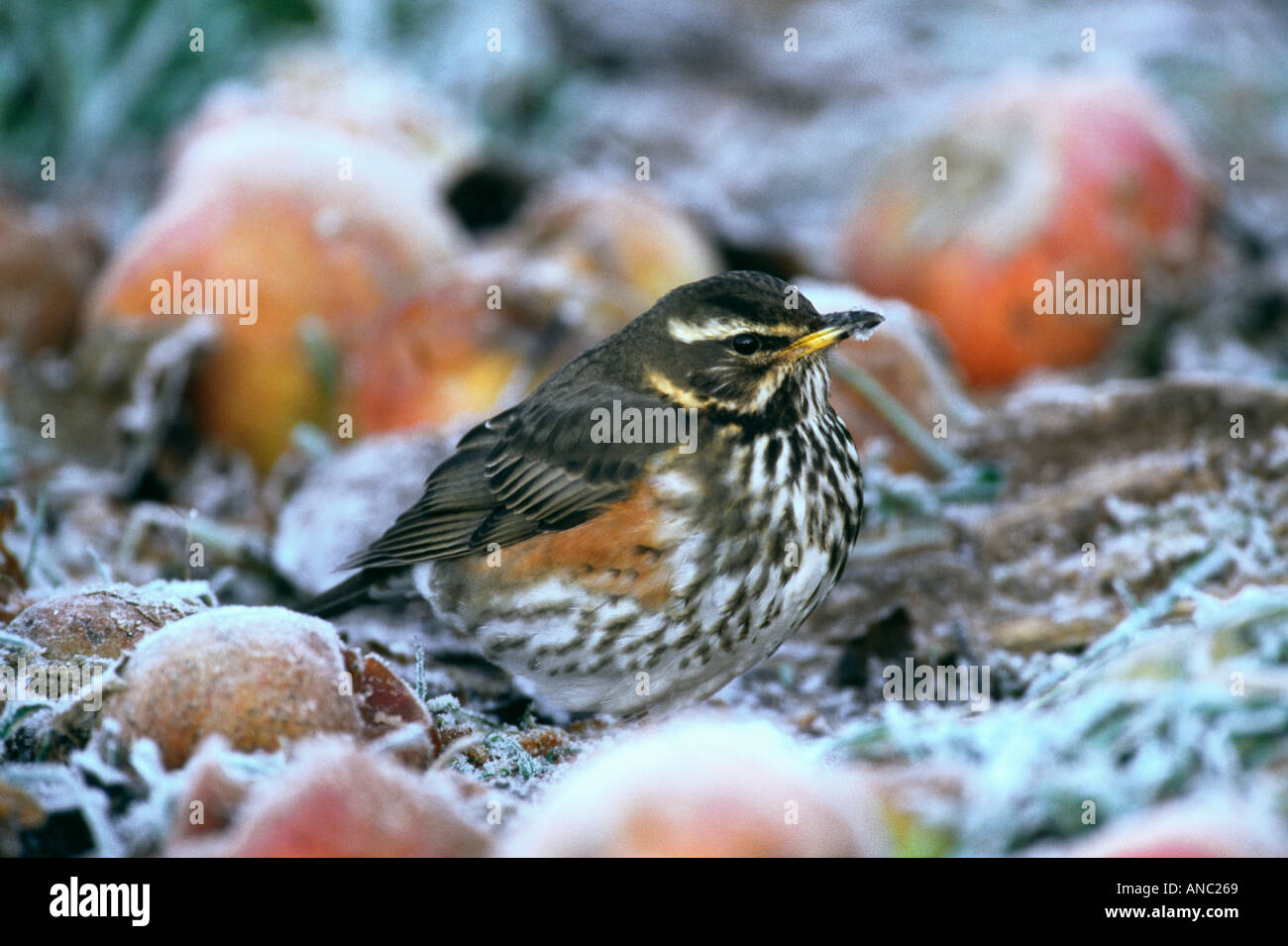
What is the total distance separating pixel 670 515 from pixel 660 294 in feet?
8.53

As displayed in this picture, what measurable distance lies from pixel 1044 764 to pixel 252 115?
218 inches

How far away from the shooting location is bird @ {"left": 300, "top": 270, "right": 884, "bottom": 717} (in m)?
3.73

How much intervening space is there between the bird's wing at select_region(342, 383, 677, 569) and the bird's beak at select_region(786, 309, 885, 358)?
0.43m

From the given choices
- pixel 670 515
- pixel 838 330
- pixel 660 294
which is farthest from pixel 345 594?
pixel 660 294

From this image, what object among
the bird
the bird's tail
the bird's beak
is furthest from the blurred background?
the bird's beak

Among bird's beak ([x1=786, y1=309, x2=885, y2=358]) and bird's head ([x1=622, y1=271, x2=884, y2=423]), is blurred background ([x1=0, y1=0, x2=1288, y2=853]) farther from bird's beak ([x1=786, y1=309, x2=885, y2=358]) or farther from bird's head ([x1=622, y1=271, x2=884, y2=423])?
bird's beak ([x1=786, y1=309, x2=885, y2=358])

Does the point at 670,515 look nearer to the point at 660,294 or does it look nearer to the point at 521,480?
the point at 521,480

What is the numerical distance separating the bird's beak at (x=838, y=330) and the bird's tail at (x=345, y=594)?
1511 mm

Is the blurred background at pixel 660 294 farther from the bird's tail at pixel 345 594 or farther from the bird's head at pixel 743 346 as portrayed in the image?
the bird's head at pixel 743 346

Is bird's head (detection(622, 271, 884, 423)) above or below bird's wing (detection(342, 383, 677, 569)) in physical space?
above

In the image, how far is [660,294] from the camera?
6203 millimetres

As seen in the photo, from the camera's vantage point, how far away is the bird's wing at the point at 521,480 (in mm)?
3971

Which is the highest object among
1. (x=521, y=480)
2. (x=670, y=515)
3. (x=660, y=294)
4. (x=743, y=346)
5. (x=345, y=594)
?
(x=660, y=294)

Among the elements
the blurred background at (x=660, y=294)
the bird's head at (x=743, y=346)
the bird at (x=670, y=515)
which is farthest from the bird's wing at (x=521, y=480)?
the blurred background at (x=660, y=294)
